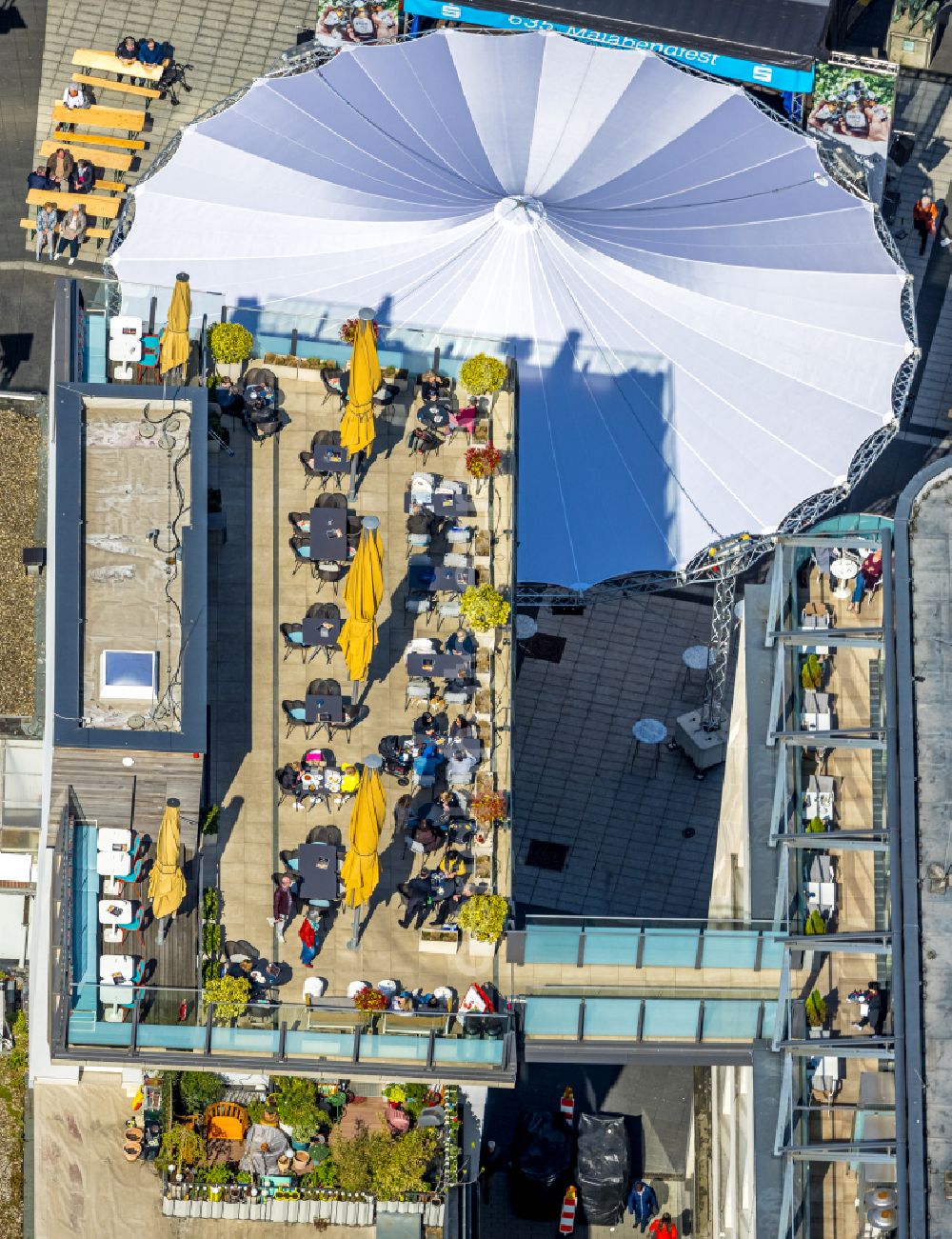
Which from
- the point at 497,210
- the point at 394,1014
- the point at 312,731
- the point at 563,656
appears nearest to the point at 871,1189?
the point at 394,1014

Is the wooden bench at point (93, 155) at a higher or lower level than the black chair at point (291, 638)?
higher

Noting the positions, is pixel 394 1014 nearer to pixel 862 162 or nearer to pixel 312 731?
pixel 312 731

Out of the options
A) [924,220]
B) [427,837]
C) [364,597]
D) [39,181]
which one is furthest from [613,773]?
[39,181]

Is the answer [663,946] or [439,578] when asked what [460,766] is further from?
[663,946]

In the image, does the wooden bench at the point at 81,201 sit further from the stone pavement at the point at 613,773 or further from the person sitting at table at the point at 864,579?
the person sitting at table at the point at 864,579

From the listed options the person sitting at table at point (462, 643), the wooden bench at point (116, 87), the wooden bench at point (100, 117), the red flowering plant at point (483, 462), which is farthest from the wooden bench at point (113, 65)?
the person sitting at table at point (462, 643)
